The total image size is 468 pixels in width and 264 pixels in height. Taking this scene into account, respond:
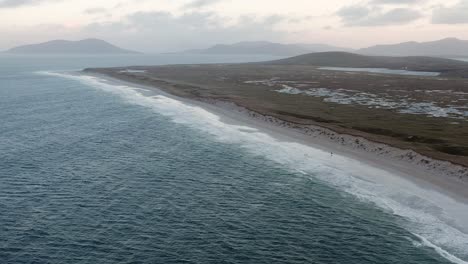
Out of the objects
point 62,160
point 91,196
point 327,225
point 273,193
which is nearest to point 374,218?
point 327,225

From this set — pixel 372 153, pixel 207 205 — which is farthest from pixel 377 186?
pixel 207 205

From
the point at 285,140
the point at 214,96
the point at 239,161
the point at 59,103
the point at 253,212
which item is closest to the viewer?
the point at 253,212

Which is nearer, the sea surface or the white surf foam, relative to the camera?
the sea surface

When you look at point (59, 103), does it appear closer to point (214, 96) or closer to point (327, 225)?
point (214, 96)

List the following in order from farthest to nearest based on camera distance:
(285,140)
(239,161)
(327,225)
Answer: (285,140) < (239,161) < (327,225)

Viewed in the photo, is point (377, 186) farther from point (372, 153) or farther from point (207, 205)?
point (207, 205)

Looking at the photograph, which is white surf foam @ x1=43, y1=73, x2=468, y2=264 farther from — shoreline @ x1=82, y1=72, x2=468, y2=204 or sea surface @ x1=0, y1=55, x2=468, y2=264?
shoreline @ x1=82, y1=72, x2=468, y2=204

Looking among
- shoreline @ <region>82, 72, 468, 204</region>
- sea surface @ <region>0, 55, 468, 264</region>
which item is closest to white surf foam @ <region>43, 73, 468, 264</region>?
sea surface @ <region>0, 55, 468, 264</region>

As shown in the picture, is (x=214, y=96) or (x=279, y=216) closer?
(x=279, y=216)
